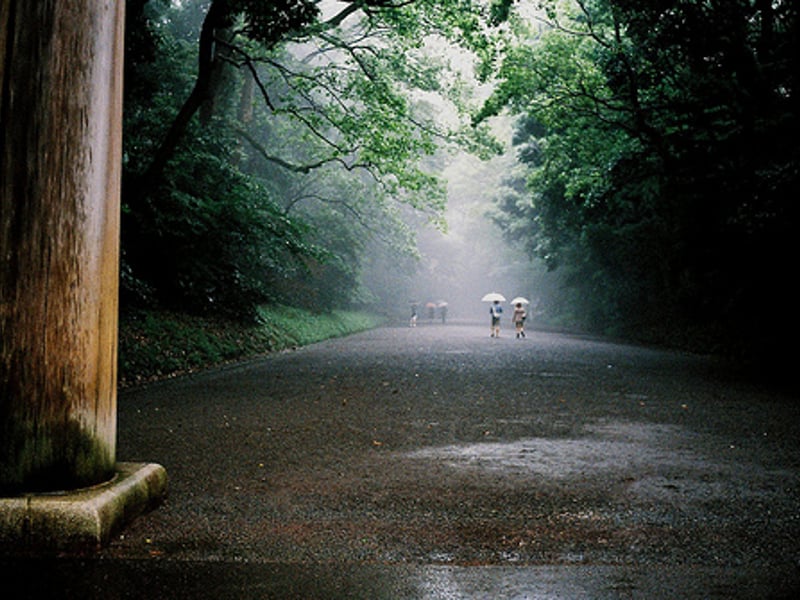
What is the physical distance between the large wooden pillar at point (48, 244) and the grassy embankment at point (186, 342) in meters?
7.13

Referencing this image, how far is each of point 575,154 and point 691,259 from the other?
541 centimetres

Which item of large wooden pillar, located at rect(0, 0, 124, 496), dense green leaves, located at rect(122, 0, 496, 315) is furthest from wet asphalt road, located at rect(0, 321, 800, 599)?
dense green leaves, located at rect(122, 0, 496, 315)

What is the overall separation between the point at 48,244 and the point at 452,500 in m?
2.87

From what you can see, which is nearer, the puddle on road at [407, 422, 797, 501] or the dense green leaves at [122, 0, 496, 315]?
the puddle on road at [407, 422, 797, 501]

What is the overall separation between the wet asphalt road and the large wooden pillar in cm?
61

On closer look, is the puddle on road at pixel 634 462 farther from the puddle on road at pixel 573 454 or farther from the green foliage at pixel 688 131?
the green foliage at pixel 688 131

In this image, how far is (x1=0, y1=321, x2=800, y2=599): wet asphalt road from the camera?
2832mm

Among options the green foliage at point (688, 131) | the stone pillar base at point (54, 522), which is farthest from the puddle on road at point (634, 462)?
the green foliage at point (688, 131)

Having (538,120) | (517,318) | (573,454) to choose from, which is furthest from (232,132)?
(573,454)

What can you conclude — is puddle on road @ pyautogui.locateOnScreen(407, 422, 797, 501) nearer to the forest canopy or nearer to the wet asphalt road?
the wet asphalt road

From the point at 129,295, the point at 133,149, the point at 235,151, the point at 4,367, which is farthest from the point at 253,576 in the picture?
the point at 235,151

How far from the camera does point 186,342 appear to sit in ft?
42.7

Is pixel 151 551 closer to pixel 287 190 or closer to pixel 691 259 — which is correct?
pixel 691 259

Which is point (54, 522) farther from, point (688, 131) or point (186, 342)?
point (688, 131)
